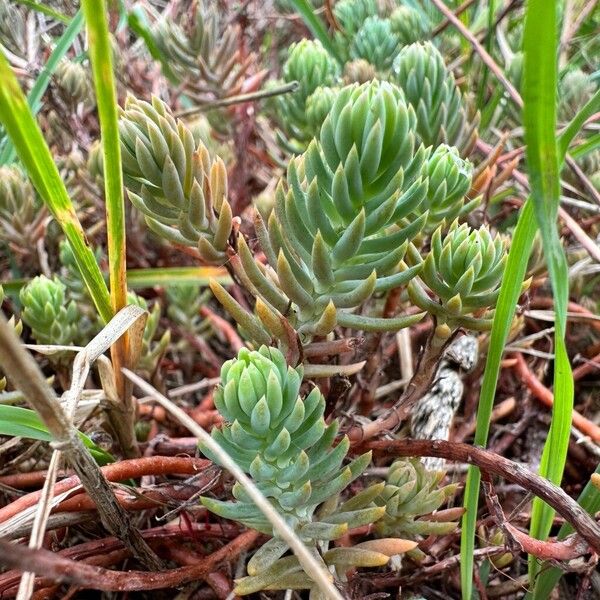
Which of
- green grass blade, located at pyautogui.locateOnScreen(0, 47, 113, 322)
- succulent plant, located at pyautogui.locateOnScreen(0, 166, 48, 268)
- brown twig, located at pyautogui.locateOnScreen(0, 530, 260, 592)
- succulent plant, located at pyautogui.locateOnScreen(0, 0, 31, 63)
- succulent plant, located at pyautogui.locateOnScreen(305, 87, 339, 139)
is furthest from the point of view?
succulent plant, located at pyautogui.locateOnScreen(0, 0, 31, 63)

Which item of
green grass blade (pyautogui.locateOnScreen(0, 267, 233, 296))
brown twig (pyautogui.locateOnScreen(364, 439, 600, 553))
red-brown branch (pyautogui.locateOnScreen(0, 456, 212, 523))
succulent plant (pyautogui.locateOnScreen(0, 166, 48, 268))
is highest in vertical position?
succulent plant (pyautogui.locateOnScreen(0, 166, 48, 268))

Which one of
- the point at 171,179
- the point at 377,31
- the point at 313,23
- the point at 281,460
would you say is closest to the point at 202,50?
the point at 313,23

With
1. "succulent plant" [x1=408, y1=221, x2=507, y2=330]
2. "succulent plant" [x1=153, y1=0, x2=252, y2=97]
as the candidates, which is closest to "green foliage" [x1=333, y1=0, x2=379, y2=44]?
"succulent plant" [x1=153, y1=0, x2=252, y2=97]

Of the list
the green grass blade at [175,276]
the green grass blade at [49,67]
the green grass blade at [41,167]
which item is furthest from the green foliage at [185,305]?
the green grass blade at [41,167]

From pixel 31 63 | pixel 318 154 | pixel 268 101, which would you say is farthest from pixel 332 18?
pixel 318 154

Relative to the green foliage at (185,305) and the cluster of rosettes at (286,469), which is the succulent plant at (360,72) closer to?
the green foliage at (185,305)

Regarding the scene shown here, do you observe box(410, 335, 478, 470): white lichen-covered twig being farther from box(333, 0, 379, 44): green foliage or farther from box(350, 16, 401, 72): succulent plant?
box(333, 0, 379, 44): green foliage

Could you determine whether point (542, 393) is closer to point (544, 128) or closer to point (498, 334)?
point (498, 334)
